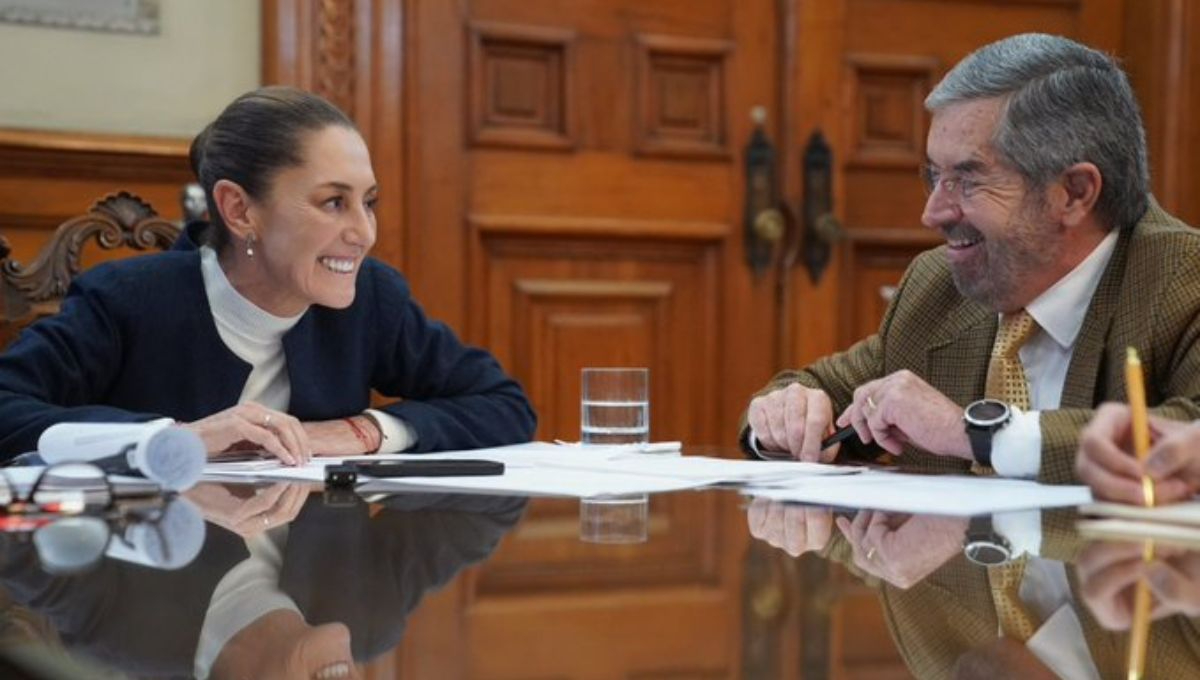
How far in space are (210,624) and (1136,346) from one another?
50.2 inches

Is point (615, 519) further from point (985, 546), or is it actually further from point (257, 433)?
point (257, 433)

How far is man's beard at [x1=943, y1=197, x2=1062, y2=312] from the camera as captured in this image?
6.35ft

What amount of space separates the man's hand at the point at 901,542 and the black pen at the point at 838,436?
0.53 metres

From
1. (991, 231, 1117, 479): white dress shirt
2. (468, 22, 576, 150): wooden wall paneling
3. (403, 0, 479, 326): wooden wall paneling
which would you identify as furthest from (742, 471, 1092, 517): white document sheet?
(468, 22, 576, 150): wooden wall paneling

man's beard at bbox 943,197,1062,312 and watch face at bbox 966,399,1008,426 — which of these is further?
man's beard at bbox 943,197,1062,312

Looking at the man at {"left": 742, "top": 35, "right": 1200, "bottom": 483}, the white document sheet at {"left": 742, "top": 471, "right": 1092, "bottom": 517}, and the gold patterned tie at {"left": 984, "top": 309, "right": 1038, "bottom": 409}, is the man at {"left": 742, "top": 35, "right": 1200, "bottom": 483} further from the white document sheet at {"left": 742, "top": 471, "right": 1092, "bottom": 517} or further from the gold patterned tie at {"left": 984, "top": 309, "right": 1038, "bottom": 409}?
the white document sheet at {"left": 742, "top": 471, "right": 1092, "bottom": 517}

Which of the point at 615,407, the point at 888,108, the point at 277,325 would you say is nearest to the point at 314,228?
the point at 277,325

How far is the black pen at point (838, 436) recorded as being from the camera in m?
1.77

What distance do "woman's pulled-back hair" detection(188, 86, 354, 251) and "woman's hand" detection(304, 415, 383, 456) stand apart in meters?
0.39

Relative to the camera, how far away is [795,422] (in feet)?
6.06

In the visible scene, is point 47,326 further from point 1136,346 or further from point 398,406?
point 1136,346

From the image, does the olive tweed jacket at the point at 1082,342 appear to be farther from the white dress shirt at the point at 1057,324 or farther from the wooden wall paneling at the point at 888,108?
the wooden wall paneling at the point at 888,108

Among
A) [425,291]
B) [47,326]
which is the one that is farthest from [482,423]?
[425,291]

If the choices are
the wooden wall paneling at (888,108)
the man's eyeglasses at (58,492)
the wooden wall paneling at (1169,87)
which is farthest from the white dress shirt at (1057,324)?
the wooden wall paneling at (1169,87)
